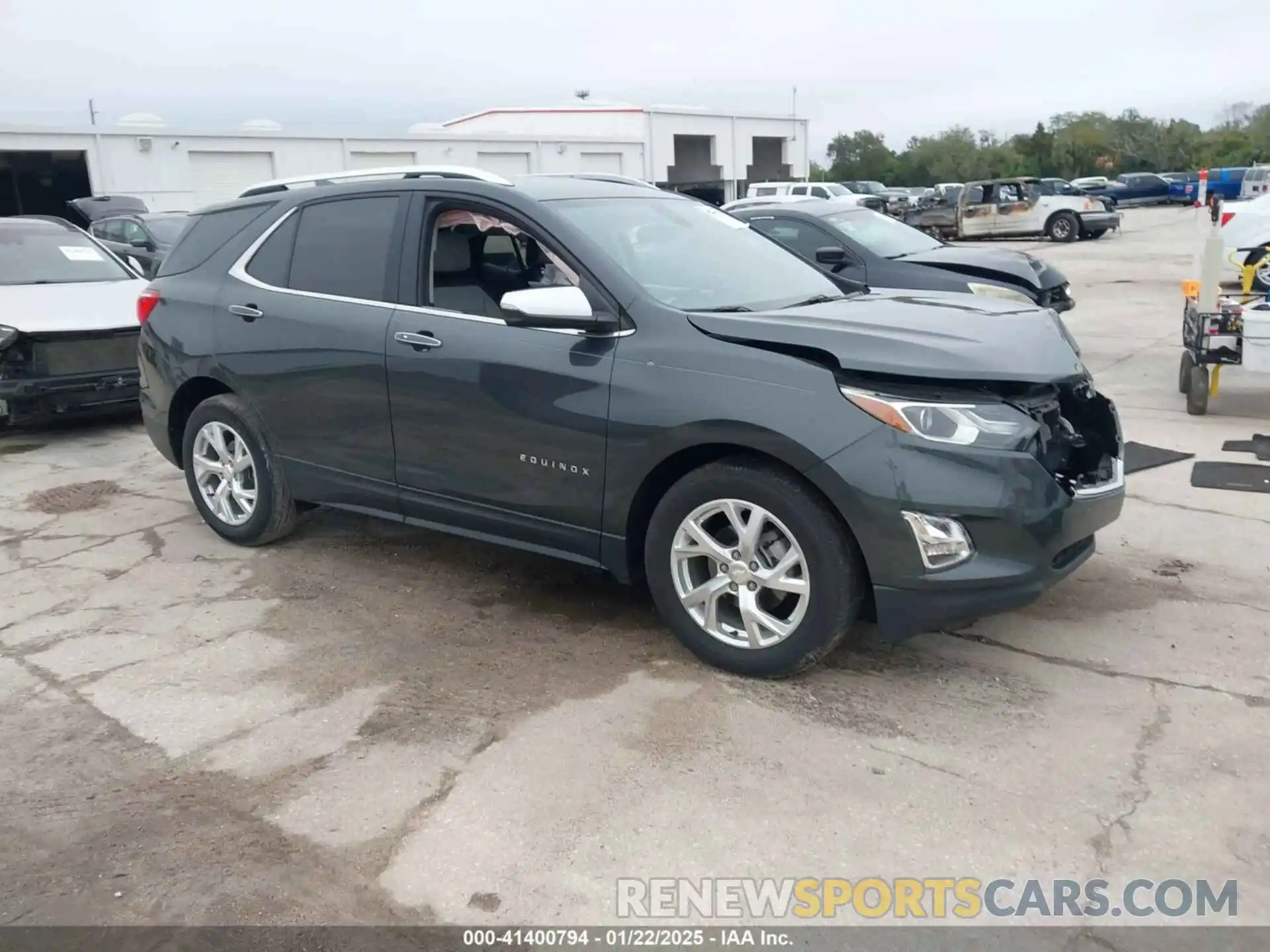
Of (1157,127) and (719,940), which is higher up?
(1157,127)

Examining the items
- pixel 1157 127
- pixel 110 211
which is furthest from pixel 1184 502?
pixel 1157 127

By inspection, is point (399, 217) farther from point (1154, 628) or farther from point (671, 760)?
point (1154, 628)

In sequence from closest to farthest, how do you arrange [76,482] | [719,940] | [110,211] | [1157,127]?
1. [719,940]
2. [76,482]
3. [110,211]
4. [1157,127]

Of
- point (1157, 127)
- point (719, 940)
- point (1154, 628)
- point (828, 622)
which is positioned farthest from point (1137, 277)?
point (1157, 127)

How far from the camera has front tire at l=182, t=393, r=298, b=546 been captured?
5.50 metres

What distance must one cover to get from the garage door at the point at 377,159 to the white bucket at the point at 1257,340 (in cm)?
3179

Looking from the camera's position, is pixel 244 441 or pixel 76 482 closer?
pixel 244 441

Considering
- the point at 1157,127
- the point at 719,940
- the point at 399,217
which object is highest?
the point at 1157,127

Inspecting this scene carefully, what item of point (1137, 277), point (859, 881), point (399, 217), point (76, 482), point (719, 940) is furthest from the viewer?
point (1137, 277)

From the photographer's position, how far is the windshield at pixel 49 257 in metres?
9.23

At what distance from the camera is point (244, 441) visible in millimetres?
5547

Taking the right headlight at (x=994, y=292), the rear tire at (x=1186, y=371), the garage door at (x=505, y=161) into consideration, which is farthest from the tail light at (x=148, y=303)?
the garage door at (x=505, y=161)

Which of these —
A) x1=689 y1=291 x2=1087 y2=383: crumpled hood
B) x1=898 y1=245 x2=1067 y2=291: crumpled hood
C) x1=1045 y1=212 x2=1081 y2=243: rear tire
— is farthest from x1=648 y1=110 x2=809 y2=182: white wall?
x1=689 y1=291 x2=1087 y2=383: crumpled hood

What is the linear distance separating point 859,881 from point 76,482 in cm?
631
